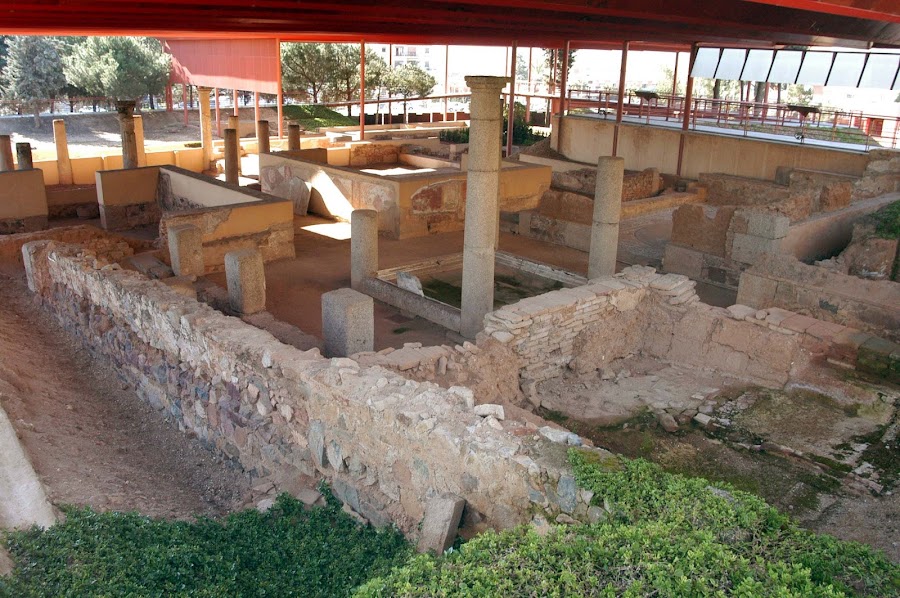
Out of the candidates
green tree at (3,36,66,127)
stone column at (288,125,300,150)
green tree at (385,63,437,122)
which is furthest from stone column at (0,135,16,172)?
green tree at (385,63,437,122)

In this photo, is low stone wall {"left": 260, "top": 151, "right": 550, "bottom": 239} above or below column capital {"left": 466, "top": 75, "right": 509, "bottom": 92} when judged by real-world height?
below

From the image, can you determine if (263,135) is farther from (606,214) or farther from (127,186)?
(606,214)

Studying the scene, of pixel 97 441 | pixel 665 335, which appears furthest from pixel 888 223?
pixel 97 441

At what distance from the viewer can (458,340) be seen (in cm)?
980

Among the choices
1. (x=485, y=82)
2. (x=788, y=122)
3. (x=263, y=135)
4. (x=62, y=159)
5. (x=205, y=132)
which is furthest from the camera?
(x=788, y=122)

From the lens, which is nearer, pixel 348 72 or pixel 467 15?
pixel 467 15

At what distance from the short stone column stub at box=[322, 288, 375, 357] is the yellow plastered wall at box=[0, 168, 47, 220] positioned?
33.4 feet

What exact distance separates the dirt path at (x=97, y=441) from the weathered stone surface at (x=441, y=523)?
221 centimetres

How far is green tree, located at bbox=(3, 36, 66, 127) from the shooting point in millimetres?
34438

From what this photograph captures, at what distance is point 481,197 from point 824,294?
190 inches

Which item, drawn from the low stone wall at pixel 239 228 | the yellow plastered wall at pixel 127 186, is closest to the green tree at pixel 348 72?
the yellow plastered wall at pixel 127 186

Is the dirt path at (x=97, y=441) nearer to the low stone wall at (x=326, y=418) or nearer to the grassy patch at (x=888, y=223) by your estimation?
the low stone wall at (x=326, y=418)

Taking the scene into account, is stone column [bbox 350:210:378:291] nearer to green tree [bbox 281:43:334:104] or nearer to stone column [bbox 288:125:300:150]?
stone column [bbox 288:125:300:150]

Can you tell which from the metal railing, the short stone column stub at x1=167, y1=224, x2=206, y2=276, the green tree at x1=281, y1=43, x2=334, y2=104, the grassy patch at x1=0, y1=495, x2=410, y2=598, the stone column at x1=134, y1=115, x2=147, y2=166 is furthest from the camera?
the green tree at x1=281, y1=43, x2=334, y2=104
